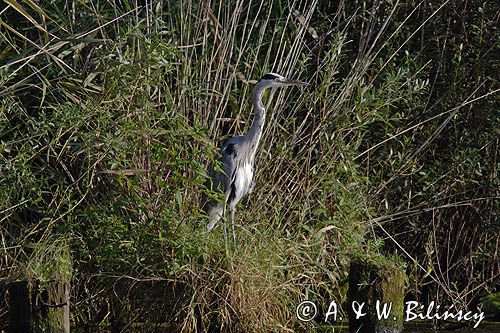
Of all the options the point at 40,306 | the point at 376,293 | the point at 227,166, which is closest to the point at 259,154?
the point at 227,166

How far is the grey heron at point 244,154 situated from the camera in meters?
4.94

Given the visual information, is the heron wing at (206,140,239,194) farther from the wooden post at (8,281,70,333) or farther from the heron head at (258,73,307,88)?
the wooden post at (8,281,70,333)

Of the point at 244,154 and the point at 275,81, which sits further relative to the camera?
the point at 244,154

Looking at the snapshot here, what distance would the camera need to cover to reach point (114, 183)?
4.56 meters

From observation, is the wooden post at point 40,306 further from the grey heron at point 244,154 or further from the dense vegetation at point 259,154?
the grey heron at point 244,154

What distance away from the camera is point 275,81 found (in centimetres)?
493

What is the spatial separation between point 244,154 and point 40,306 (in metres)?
1.41

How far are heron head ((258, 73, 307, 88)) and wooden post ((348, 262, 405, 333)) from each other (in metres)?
1.08

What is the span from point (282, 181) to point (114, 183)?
99 centimetres

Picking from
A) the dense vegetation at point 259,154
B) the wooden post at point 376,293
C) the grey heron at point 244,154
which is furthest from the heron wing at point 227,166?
the wooden post at point 376,293

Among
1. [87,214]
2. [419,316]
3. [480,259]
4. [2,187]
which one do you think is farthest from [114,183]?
[480,259]

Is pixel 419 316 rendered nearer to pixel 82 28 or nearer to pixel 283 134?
pixel 283 134

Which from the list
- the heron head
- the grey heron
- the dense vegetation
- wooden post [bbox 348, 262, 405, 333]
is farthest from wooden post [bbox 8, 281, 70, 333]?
the heron head

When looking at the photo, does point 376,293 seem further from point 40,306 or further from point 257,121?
point 40,306
